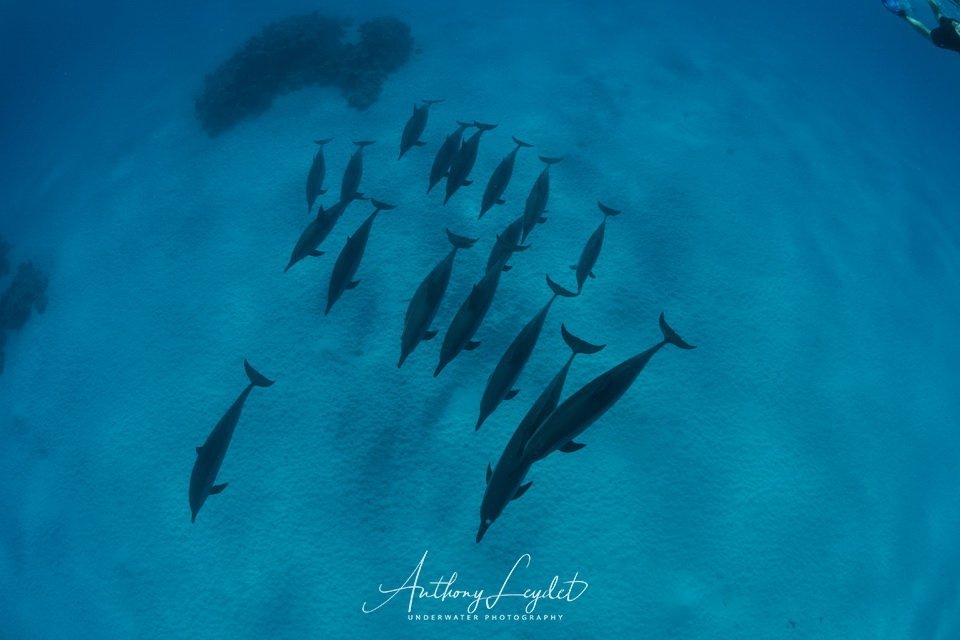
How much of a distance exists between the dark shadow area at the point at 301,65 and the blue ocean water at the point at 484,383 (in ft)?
1.86

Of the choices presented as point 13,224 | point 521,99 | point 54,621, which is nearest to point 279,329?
point 54,621

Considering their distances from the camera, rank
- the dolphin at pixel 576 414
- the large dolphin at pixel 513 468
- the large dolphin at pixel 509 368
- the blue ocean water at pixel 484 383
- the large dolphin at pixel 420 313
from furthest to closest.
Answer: the blue ocean water at pixel 484 383 < the large dolphin at pixel 420 313 < the large dolphin at pixel 509 368 < the large dolphin at pixel 513 468 < the dolphin at pixel 576 414

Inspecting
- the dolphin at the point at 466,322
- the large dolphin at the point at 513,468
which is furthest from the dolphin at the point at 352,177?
the large dolphin at the point at 513,468

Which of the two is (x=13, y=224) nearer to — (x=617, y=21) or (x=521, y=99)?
(x=521, y=99)

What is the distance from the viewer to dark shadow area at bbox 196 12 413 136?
11.2 m

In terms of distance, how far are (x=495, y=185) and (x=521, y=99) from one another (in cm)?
671

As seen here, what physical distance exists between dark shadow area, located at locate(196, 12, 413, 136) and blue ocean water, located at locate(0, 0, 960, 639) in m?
0.57

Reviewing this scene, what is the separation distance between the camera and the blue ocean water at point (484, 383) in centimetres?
514

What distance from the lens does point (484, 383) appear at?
588cm

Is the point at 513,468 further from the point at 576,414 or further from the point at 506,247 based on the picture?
the point at 506,247

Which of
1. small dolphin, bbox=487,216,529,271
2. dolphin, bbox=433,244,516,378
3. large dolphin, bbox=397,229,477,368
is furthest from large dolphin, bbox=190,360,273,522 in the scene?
small dolphin, bbox=487,216,529,271

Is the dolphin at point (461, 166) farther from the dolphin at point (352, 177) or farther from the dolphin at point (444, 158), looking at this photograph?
the dolphin at point (352, 177)

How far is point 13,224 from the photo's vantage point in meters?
11.9

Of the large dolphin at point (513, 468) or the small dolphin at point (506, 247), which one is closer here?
the large dolphin at point (513, 468)
